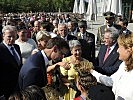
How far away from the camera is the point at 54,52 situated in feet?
14.1

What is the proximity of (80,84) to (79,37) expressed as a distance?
4.22 meters

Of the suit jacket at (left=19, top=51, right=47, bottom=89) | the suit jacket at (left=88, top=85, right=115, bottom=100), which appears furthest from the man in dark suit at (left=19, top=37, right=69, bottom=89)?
the suit jacket at (left=88, top=85, right=115, bottom=100)

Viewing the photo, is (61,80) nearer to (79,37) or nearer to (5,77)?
(5,77)

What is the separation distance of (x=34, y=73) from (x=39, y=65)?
0.54 feet

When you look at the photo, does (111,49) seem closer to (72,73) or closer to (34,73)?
(72,73)

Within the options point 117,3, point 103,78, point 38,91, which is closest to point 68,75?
point 103,78

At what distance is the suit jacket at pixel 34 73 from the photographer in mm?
3996

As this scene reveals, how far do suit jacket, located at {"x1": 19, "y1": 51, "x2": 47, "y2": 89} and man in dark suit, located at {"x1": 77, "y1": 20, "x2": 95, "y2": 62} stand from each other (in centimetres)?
346

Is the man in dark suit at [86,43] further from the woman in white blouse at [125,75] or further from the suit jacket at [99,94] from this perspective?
the suit jacket at [99,94]

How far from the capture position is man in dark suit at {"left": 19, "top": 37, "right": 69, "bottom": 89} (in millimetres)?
4004

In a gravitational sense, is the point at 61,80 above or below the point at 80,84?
below

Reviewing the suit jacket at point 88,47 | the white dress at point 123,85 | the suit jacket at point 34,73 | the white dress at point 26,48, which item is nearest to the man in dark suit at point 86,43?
the suit jacket at point 88,47

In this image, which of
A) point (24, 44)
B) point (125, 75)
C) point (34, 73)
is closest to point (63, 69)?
point (34, 73)

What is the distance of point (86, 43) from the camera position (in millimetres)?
7773
